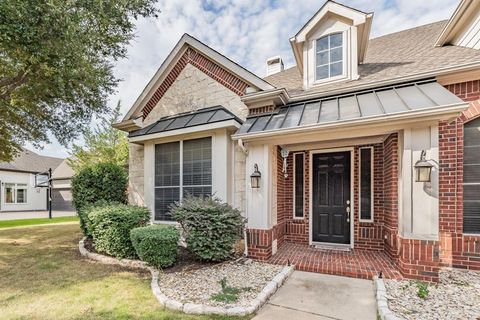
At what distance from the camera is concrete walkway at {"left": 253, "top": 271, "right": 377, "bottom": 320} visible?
3.65 m

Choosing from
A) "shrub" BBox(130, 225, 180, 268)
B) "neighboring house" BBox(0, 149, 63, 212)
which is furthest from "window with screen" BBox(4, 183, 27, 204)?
"shrub" BBox(130, 225, 180, 268)

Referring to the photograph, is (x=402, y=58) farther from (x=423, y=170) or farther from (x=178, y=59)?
(x=178, y=59)

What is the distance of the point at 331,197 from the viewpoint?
710 centimetres

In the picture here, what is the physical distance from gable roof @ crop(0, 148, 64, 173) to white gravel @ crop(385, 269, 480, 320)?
2832 centimetres

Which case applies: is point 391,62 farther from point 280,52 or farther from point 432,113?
point 280,52

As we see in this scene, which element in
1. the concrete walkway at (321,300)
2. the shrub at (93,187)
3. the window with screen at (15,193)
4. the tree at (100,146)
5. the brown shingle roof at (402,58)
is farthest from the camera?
the window with screen at (15,193)

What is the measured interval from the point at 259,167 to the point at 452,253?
447 cm

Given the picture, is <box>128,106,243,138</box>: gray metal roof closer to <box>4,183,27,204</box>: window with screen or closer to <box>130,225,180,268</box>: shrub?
<box>130,225,180,268</box>: shrub

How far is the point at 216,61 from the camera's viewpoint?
23.7ft

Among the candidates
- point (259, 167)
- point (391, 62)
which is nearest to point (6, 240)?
point (259, 167)

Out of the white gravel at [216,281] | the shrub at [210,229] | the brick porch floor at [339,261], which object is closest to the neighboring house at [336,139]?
the brick porch floor at [339,261]

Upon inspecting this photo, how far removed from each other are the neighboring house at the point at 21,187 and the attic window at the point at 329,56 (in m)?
26.2

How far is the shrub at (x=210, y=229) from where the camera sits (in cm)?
554

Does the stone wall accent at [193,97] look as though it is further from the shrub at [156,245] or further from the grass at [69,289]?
the grass at [69,289]
